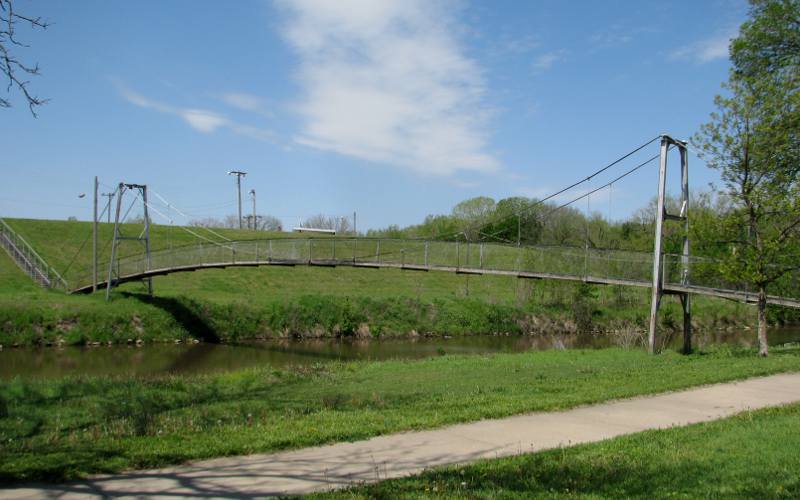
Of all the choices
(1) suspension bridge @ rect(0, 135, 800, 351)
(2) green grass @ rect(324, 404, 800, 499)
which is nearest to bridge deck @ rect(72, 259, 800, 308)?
(1) suspension bridge @ rect(0, 135, 800, 351)

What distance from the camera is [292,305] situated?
35125mm

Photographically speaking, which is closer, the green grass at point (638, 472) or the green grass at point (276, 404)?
the green grass at point (638, 472)

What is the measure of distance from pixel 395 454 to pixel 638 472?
7.66ft

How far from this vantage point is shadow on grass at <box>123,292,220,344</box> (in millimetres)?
32938

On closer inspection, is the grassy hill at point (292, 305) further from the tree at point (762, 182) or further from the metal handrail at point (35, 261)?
the tree at point (762, 182)

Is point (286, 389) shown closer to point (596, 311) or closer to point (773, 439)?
point (773, 439)

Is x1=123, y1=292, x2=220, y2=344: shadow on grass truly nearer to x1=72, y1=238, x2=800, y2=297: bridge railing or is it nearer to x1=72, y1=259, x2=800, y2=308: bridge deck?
x1=72, y1=259, x2=800, y2=308: bridge deck

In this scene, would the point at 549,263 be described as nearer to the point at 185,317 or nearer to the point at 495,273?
the point at 495,273

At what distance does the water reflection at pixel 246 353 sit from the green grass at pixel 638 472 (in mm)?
15960

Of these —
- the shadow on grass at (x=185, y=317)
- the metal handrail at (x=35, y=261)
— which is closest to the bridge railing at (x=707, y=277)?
the shadow on grass at (x=185, y=317)

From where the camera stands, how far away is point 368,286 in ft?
148

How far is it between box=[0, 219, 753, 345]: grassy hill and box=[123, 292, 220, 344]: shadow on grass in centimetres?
5

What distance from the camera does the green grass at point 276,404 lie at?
22.7 feet

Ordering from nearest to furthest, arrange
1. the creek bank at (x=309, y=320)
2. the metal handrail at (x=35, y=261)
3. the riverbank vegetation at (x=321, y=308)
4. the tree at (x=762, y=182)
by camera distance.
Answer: the tree at (x=762, y=182) < the creek bank at (x=309, y=320) < the riverbank vegetation at (x=321, y=308) < the metal handrail at (x=35, y=261)
